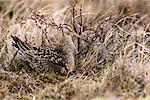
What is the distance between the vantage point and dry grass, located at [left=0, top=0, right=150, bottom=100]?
323 cm

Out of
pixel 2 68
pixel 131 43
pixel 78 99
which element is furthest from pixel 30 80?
pixel 131 43

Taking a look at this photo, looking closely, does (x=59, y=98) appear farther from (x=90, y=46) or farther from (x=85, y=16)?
(x=85, y=16)

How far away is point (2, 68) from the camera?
12.2ft

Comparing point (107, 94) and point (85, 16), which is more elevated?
point (85, 16)

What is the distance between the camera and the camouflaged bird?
12.1 feet

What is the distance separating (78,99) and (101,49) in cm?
70

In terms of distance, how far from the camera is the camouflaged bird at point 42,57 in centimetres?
369

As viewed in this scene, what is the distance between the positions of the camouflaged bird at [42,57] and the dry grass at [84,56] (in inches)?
1.9

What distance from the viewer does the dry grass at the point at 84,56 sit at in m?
3.23

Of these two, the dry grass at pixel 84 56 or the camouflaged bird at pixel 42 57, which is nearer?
the dry grass at pixel 84 56

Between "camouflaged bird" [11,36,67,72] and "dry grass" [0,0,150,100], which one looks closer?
"dry grass" [0,0,150,100]

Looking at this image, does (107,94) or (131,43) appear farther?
(131,43)

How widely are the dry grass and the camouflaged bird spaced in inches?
1.9

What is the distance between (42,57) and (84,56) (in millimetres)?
301
